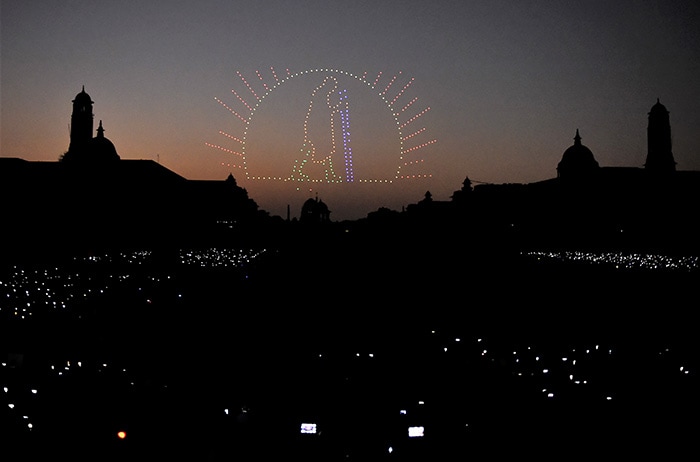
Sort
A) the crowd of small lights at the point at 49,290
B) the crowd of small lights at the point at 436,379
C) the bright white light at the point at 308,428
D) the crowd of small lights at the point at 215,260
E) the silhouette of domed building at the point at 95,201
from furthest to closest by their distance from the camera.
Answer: the silhouette of domed building at the point at 95,201 < the crowd of small lights at the point at 215,260 < the crowd of small lights at the point at 49,290 < the crowd of small lights at the point at 436,379 < the bright white light at the point at 308,428

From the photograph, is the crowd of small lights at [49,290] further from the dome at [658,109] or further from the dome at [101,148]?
the dome at [658,109]

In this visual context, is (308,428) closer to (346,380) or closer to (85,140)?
(346,380)

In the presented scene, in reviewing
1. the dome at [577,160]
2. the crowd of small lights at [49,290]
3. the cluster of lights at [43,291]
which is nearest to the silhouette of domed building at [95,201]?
the crowd of small lights at [49,290]

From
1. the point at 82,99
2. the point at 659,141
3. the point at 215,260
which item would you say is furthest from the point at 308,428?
the point at 659,141

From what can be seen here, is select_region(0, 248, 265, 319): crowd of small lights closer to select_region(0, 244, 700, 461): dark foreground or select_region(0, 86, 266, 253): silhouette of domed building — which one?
select_region(0, 244, 700, 461): dark foreground

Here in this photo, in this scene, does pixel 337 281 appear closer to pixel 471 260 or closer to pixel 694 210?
pixel 471 260

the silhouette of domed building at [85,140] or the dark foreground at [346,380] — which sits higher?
the silhouette of domed building at [85,140]
